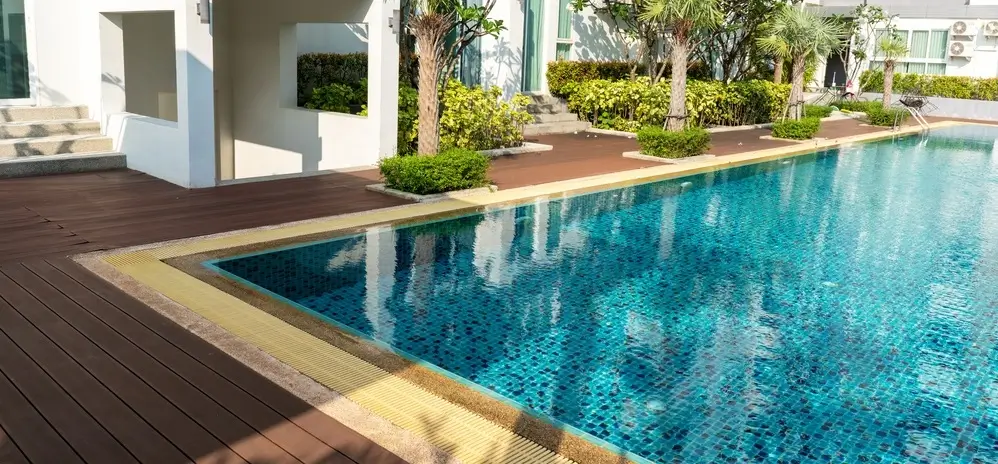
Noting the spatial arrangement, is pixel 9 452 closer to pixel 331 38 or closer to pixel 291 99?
pixel 291 99

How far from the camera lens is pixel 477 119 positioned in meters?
14.3

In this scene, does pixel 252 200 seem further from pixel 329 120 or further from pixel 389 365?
pixel 389 365

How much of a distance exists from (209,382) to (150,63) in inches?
434

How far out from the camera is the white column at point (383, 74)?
11986mm

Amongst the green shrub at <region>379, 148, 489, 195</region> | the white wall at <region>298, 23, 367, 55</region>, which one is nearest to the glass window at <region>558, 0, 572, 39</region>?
the white wall at <region>298, 23, 367, 55</region>

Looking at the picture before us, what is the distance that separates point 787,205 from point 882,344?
5.73 m

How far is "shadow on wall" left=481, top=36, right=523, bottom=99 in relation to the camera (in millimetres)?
18562

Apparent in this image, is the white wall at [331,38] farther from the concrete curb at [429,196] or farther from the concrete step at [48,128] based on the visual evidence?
the concrete curb at [429,196]

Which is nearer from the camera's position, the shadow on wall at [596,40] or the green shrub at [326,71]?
the green shrub at [326,71]

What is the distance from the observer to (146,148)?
11094 millimetres

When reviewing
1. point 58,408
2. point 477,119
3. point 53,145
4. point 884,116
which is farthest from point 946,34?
point 58,408

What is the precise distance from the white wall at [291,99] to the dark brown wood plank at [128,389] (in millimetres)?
6985

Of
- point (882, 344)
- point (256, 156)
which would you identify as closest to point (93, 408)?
point (882, 344)

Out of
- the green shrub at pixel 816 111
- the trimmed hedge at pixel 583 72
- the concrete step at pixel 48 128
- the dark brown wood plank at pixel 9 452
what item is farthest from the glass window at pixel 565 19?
the dark brown wood plank at pixel 9 452
